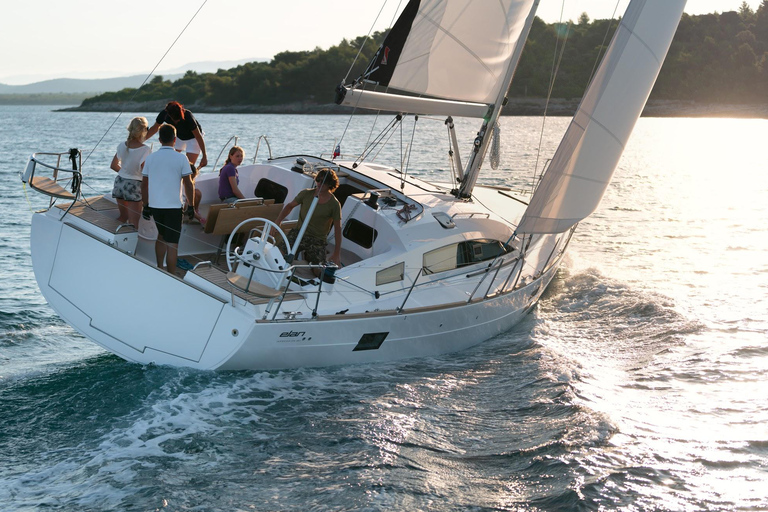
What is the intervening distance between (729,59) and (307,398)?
93688mm

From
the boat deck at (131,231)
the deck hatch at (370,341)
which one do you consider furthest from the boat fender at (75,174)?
the deck hatch at (370,341)

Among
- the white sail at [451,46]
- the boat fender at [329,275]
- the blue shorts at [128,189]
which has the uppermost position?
the white sail at [451,46]

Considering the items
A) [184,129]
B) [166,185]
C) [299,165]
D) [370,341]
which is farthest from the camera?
[299,165]

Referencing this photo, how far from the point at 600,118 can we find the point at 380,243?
9.16ft

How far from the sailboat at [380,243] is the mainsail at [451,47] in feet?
0.06

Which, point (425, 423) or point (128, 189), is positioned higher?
point (128, 189)

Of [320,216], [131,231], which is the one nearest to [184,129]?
[131,231]

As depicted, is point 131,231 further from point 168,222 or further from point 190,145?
point 190,145

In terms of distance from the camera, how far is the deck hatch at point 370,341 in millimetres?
7457

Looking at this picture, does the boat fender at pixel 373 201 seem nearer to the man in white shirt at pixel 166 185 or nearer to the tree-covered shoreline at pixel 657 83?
the man in white shirt at pixel 166 185

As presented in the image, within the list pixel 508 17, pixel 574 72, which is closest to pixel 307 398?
pixel 508 17

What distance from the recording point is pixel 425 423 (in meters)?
6.75

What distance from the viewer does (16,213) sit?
16625 millimetres

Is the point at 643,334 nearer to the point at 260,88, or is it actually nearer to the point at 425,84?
the point at 425,84
